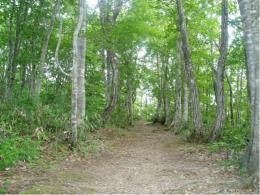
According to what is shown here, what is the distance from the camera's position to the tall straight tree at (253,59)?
22.6 ft

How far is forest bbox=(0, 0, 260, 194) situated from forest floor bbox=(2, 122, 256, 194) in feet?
0.08

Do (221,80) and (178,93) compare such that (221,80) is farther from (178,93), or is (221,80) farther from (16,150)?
(16,150)

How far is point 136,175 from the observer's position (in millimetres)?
8656

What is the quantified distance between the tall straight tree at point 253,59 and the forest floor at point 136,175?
612mm

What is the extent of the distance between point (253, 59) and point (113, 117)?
47.4ft

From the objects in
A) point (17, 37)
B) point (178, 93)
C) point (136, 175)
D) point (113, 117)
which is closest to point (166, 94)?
point (178, 93)

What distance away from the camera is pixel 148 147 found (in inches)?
546

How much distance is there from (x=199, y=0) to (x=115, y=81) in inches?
224

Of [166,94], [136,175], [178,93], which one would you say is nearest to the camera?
[136,175]

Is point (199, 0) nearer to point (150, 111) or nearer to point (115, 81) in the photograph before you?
point (115, 81)

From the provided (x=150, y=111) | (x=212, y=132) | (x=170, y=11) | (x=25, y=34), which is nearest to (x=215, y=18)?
(x=170, y=11)

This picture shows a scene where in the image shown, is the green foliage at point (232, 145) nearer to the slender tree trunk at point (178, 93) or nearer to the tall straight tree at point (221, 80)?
the tall straight tree at point (221, 80)

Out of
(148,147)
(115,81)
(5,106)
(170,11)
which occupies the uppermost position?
(170,11)

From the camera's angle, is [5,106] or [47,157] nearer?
[47,157]
